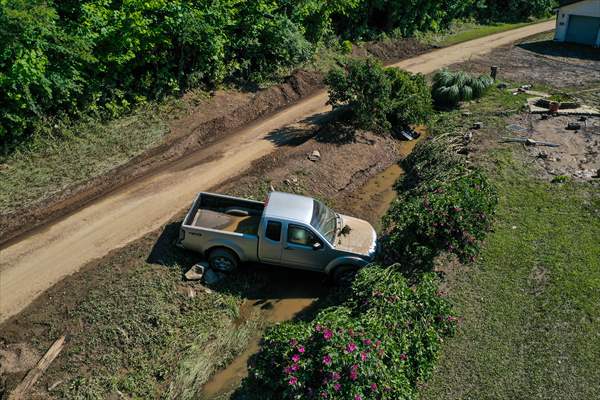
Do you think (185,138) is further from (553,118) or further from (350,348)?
(553,118)

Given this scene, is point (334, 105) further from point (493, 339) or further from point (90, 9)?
point (493, 339)

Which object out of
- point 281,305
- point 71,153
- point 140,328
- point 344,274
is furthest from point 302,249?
point 71,153

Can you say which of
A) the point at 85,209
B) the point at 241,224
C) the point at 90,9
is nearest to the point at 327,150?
the point at 241,224

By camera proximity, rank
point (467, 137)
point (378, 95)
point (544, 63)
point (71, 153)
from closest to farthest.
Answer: point (71, 153)
point (378, 95)
point (467, 137)
point (544, 63)

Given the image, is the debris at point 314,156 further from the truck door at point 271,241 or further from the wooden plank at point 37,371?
the wooden plank at point 37,371

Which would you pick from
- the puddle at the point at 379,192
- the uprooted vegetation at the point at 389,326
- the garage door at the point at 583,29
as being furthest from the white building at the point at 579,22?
the uprooted vegetation at the point at 389,326

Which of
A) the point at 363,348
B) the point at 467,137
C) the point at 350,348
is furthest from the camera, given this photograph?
the point at 467,137
